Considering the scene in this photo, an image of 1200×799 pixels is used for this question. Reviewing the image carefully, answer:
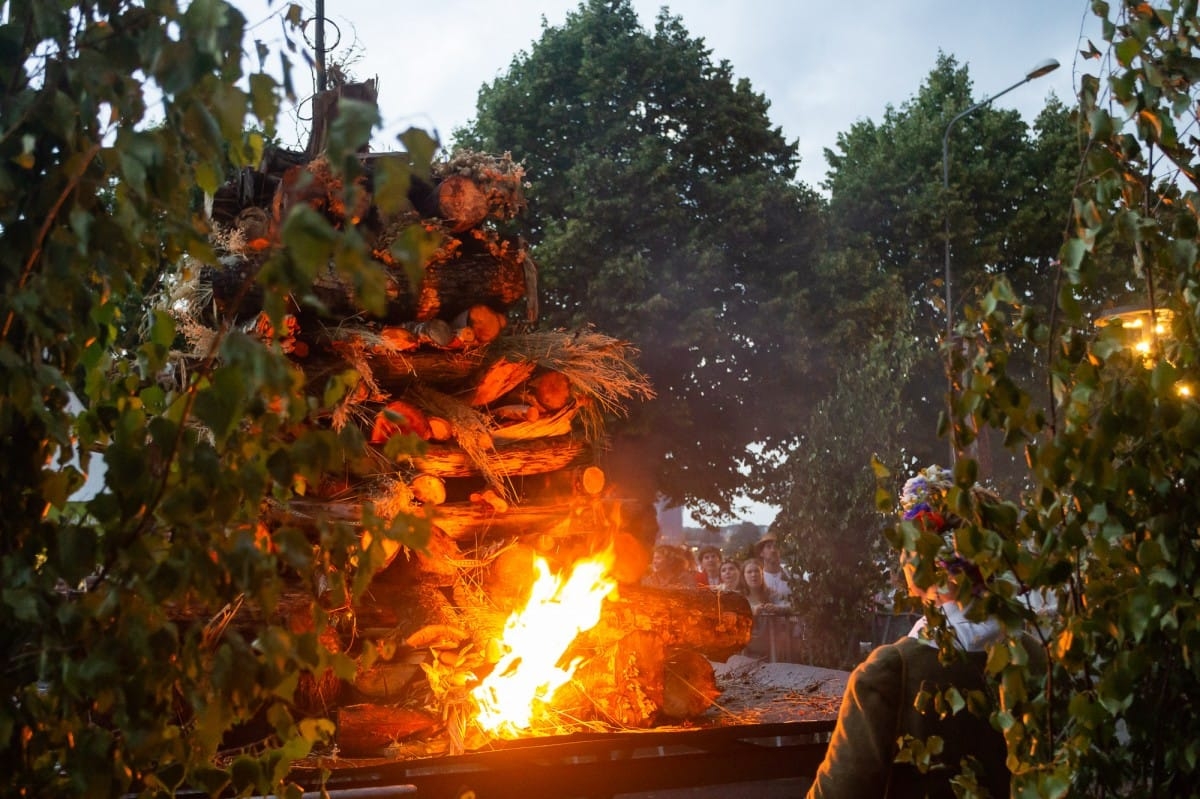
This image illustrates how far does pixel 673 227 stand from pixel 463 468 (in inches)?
557

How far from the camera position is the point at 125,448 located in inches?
62.3

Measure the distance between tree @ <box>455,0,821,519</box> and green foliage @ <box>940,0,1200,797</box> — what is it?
16.9m

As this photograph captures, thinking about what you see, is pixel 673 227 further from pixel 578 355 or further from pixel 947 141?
pixel 578 355

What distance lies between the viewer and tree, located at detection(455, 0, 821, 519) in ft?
63.9

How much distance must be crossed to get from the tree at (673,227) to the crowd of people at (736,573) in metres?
4.75

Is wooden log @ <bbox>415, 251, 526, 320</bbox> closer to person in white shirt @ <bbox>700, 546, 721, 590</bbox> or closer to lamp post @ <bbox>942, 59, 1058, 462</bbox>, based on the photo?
lamp post @ <bbox>942, 59, 1058, 462</bbox>

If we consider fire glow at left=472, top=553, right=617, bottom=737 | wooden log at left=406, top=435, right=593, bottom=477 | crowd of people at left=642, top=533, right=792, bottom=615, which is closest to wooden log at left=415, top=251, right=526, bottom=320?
wooden log at left=406, top=435, right=593, bottom=477

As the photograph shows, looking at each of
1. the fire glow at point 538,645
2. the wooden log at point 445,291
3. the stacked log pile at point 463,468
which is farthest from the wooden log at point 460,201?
the fire glow at point 538,645

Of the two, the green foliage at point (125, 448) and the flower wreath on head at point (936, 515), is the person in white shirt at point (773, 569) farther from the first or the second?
the green foliage at point (125, 448)

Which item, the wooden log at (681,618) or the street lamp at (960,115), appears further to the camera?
the wooden log at (681,618)

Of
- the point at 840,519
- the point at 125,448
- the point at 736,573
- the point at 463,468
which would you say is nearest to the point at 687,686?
the point at 463,468

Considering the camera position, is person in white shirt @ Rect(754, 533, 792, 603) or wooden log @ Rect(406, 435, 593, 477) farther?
person in white shirt @ Rect(754, 533, 792, 603)

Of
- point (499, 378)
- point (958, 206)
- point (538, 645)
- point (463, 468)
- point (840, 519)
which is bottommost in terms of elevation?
point (538, 645)

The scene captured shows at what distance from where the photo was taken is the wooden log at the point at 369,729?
5.65 metres
